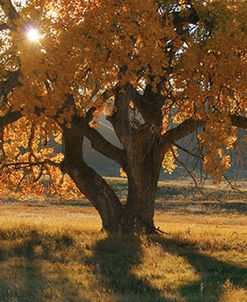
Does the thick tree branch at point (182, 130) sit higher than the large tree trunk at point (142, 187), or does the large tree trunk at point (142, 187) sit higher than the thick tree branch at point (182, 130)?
the thick tree branch at point (182, 130)

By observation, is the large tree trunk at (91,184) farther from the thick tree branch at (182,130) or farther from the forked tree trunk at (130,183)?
the thick tree branch at (182,130)

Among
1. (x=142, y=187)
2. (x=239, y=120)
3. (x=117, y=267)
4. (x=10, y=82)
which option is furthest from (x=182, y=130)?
(x=117, y=267)

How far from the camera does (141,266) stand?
37.5 ft

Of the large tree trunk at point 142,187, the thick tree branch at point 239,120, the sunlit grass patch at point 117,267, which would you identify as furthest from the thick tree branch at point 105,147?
the thick tree branch at point 239,120

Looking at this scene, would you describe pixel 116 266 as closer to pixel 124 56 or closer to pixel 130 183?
pixel 124 56

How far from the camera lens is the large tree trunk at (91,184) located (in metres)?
18.1

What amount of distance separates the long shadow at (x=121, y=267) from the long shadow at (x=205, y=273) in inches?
26.1

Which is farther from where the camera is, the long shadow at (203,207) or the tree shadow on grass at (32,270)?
the long shadow at (203,207)

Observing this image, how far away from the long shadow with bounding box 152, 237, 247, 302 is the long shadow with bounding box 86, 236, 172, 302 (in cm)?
66

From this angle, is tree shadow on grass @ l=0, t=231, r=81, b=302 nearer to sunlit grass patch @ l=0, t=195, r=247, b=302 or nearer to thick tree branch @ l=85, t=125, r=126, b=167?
sunlit grass patch @ l=0, t=195, r=247, b=302

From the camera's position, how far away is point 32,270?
1099 cm

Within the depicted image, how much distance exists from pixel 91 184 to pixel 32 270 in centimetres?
736

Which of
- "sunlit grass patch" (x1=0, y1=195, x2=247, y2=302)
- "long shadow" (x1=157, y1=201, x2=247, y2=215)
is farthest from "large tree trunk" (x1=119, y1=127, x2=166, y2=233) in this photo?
"long shadow" (x1=157, y1=201, x2=247, y2=215)

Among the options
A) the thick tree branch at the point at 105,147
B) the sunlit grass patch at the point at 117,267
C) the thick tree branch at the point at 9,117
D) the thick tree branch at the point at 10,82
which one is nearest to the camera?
the sunlit grass patch at the point at 117,267
